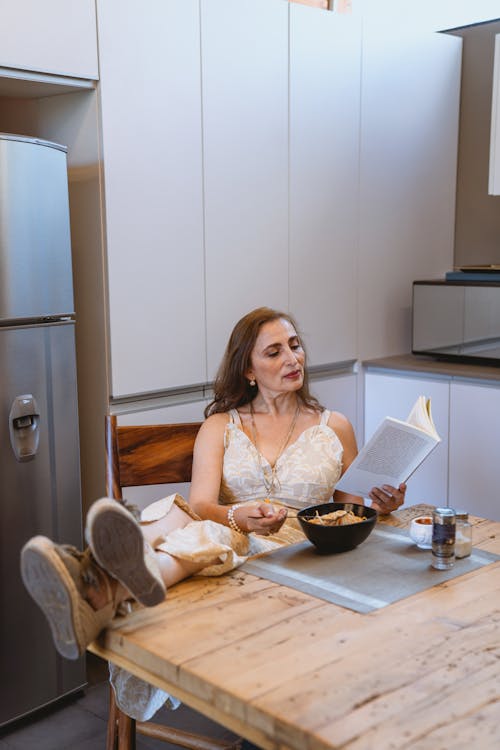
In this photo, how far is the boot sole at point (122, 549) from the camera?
4.53ft

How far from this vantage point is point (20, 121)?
9.14 ft

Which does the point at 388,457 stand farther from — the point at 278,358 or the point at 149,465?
the point at 149,465

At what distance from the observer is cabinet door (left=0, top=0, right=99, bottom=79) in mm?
2279

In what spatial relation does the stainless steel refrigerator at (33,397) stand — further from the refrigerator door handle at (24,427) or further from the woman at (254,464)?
the woman at (254,464)

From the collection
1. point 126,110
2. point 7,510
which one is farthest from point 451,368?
point 7,510

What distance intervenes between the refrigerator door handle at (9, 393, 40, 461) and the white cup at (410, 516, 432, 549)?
1079 millimetres

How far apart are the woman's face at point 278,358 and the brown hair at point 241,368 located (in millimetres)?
16

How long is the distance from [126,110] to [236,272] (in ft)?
2.07

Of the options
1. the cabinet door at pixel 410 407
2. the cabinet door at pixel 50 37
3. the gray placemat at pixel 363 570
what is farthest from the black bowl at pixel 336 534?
the cabinet door at pixel 410 407

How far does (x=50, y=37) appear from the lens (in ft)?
7.75

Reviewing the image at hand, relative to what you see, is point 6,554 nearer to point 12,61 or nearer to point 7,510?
point 7,510

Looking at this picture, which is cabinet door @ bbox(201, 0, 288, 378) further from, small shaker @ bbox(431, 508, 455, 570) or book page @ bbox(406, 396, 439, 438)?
small shaker @ bbox(431, 508, 455, 570)

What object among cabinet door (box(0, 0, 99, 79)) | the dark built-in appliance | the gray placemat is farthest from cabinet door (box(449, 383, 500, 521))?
cabinet door (box(0, 0, 99, 79))

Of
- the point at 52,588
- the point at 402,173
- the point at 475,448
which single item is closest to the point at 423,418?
the point at 52,588
